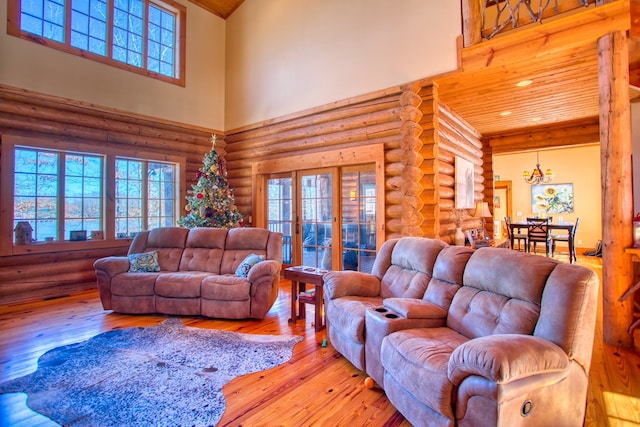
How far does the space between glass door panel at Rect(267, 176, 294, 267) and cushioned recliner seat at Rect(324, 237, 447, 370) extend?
10.3 ft

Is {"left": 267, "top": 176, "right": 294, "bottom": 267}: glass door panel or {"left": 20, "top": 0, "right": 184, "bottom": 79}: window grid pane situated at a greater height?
{"left": 20, "top": 0, "right": 184, "bottom": 79}: window grid pane

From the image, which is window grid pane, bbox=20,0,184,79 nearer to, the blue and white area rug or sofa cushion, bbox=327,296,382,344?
the blue and white area rug

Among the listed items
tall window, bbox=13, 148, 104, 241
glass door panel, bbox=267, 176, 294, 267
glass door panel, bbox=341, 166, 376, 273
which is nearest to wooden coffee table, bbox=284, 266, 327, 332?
glass door panel, bbox=341, 166, 376, 273

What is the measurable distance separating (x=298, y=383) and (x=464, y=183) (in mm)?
4551

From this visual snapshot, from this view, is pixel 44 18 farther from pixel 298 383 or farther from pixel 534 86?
pixel 534 86

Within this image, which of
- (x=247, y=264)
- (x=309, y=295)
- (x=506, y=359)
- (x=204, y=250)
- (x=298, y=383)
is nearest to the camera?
(x=506, y=359)

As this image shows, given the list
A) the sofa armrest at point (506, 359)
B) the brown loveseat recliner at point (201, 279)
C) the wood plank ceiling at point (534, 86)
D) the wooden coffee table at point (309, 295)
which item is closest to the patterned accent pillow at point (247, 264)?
the brown loveseat recliner at point (201, 279)

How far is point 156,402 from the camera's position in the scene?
223 cm

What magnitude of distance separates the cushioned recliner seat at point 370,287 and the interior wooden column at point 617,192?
1827mm

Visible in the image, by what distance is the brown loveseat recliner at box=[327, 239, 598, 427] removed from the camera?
1534 millimetres

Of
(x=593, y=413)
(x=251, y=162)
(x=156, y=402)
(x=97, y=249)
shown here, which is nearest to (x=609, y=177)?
(x=593, y=413)

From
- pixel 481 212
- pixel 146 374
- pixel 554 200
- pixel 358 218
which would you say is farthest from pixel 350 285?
pixel 554 200

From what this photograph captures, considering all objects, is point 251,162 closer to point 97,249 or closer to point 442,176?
point 97,249

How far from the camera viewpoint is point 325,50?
5.46 metres
